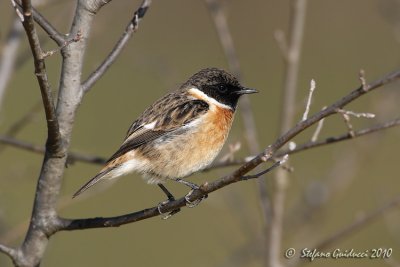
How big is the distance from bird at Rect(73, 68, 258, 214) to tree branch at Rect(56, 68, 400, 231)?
1163 mm

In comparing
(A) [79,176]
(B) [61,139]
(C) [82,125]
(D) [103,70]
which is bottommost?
(B) [61,139]

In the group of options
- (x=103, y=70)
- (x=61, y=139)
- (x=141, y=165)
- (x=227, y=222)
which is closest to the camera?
(x=61, y=139)

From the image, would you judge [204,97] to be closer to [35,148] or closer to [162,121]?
[162,121]

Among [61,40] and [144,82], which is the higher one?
[144,82]

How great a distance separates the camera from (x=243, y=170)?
2988 millimetres

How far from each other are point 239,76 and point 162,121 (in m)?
0.70

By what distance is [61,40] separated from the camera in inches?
138

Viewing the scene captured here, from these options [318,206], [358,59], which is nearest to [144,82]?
[358,59]

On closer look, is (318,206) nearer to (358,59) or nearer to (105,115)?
(105,115)

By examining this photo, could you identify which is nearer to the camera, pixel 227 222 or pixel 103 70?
pixel 103 70

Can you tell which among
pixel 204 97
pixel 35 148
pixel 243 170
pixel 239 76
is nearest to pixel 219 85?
pixel 204 97

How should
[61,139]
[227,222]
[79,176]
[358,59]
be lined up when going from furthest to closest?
[358,59]
[79,176]
[227,222]
[61,139]

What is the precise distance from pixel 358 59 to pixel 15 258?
457 inches

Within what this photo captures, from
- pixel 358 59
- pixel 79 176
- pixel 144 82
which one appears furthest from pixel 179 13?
pixel 79 176
